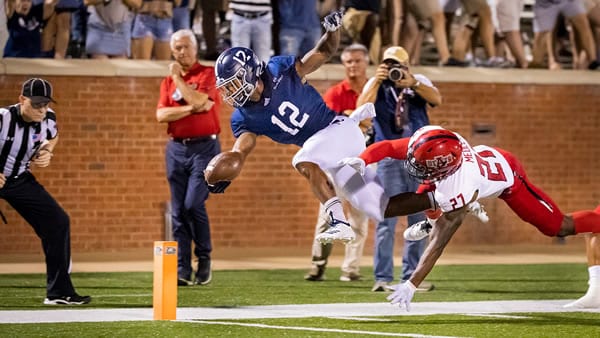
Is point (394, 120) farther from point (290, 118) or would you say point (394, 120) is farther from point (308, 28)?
point (308, 28)

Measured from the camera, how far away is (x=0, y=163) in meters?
9.79

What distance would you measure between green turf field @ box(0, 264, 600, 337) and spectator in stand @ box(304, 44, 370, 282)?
18cm

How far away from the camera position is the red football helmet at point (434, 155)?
866 centimetres

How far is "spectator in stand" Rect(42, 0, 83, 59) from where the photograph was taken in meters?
15.3

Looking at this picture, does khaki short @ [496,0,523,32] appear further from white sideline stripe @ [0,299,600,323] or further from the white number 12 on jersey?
the white number 12 on jersey

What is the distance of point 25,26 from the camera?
50.2 feet

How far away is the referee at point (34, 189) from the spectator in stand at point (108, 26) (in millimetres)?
5609

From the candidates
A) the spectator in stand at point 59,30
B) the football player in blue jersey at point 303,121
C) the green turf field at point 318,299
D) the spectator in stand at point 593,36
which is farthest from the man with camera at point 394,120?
the spectator in stand at point 593,36

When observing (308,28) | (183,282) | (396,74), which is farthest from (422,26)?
(183,282)

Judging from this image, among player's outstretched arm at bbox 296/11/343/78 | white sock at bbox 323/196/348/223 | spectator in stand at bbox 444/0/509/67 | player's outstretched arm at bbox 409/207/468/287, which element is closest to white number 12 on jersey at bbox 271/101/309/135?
player's outstretched arm at bbox 296/11/343/78

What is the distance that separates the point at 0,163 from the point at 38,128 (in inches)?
16.5

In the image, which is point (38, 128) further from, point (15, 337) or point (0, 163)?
point (15, 337)

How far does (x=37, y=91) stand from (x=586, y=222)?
A: 4.25 metres

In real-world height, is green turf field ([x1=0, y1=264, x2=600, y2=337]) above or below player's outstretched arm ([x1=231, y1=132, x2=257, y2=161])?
below
